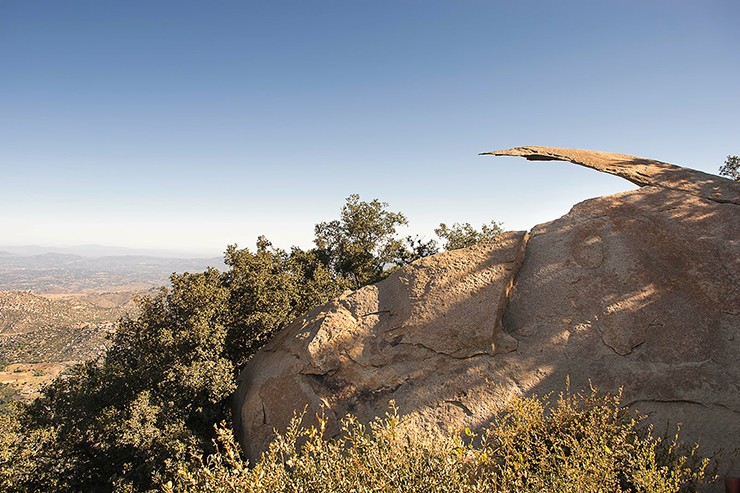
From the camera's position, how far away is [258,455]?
10.4m

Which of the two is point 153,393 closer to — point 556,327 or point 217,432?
point 217,432

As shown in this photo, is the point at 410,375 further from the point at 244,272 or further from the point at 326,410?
the point at 244,272

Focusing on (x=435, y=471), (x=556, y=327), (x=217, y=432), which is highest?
(x=556, y=327)

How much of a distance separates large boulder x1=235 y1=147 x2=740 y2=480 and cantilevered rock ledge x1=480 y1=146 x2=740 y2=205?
6 cm

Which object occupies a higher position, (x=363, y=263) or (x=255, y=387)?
(x=363, y=263)

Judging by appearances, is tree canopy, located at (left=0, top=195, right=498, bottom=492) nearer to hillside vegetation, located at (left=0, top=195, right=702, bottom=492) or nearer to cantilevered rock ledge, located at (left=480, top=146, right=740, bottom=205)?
hillside vegetation, located at (left=0, top=195, right=702, bottom=492)

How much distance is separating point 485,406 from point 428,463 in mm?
3935

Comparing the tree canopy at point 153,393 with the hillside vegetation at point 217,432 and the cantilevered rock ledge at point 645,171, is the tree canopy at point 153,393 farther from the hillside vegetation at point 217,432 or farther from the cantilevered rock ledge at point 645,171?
the cantilevered rock ledge at point 645,171

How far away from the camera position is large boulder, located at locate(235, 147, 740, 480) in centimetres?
868

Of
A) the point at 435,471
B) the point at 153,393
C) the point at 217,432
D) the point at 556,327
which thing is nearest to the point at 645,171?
the point at 556,327

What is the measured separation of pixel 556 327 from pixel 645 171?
6.41 m

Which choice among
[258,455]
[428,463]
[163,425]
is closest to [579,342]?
[428,463]

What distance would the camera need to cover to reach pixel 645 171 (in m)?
12.1

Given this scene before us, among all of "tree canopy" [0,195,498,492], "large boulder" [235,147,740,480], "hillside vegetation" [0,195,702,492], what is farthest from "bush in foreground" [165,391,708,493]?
"tree canopy" [0,195,498,492]
